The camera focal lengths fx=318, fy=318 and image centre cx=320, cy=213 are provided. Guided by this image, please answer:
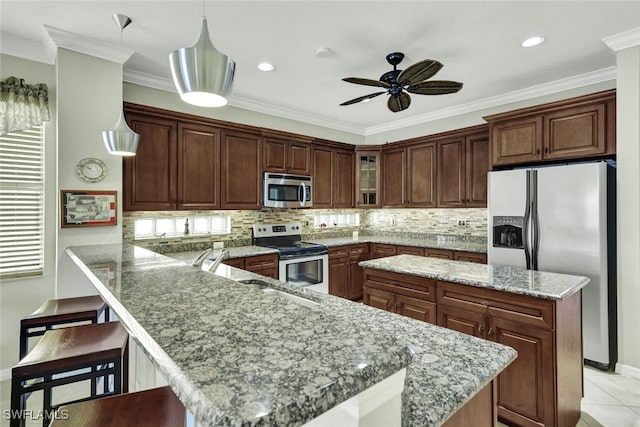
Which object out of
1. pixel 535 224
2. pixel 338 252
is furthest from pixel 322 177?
pixel 535 224

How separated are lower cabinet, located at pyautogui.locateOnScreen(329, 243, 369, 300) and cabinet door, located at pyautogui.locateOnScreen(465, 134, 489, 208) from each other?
1.63 m

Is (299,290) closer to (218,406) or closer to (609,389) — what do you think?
(218,406)

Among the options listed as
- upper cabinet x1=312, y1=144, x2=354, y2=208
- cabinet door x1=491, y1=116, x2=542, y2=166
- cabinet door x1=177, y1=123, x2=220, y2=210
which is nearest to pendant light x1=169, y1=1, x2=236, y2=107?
cabinet door x1=177, y1=123, x2=220, y2=210

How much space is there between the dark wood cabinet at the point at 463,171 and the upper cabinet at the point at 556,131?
0.43 m

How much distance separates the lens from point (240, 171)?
3896 millimetres

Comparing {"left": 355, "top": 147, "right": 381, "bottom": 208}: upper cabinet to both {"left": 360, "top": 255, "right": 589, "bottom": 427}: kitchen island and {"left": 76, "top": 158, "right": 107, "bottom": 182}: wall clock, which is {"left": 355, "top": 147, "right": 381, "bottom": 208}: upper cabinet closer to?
{"left": 360, "top": 255, "right": 589, "bottom": 427}: kitchen island

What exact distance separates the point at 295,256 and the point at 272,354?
3.46 metres

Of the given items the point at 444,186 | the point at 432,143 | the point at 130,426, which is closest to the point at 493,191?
the point at 444,186

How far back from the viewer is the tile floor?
2.12m

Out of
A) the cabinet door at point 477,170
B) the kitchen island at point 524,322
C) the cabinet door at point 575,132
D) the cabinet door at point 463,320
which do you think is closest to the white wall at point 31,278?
the kitchen island at point 524,322

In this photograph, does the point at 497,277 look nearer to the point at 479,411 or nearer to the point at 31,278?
the point at 479,411

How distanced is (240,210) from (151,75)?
1.79 meters

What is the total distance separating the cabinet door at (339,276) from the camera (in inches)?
175

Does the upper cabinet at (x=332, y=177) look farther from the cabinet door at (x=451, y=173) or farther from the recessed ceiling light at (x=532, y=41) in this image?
the recessed ceiling light at (x=532, y=41)
